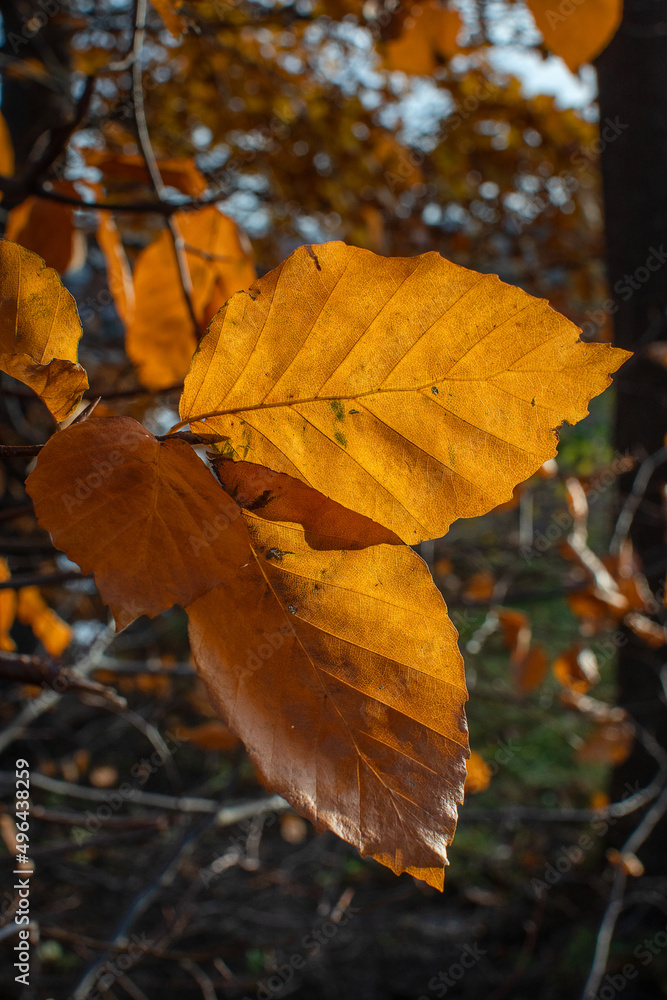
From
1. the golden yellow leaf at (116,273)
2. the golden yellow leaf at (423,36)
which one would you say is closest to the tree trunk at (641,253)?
the golden yellow leaf at (423,36)

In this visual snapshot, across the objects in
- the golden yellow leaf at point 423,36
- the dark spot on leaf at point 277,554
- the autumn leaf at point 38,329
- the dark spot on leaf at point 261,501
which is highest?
the golden yellow leaf at point 423,36

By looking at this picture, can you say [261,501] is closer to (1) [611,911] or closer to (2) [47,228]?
(2) [47,228]

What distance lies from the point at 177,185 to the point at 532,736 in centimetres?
460

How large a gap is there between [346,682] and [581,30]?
0.91 meters

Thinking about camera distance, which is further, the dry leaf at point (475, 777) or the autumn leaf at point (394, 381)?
the dry leaf at point (475, 777)

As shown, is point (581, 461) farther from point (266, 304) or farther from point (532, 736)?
point (266, 304)

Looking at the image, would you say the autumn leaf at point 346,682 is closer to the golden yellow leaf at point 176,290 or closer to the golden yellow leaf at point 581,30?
the golden yellow leaf at point 176,290

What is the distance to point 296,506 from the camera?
12.6 inches

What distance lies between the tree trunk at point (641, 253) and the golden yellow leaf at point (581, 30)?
5.47 feet

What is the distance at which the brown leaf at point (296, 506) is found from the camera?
32 centimetres

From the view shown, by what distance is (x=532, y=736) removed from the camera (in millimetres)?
4559

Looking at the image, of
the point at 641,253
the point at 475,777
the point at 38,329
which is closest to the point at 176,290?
the point at 38,329

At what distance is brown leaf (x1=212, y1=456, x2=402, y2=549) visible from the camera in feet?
1.04

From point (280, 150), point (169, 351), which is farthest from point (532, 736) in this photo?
point (169, 351)
